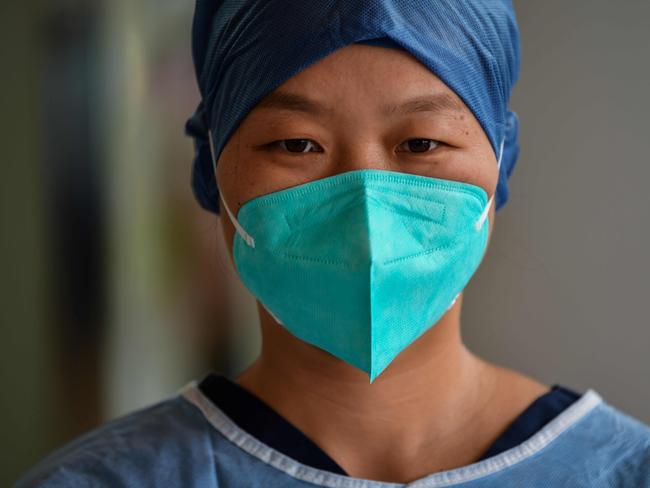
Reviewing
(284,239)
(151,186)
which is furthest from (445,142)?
(151,186)

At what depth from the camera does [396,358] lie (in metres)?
1.45

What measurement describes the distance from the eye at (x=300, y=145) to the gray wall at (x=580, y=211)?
29.0 inches

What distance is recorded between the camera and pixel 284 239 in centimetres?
133

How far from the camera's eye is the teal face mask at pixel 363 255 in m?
1.25

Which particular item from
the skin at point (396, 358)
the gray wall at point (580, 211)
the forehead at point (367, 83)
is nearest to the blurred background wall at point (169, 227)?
the gray wall at point (580, 211)

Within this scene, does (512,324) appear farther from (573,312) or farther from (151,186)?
(151,186)

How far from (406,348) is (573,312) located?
2.12 ft

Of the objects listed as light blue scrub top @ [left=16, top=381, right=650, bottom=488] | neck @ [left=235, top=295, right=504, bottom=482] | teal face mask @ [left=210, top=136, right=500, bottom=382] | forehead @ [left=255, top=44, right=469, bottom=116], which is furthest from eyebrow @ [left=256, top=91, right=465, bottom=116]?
light blue scrub top @ [left=16, top=381, right=650, bottom=488]

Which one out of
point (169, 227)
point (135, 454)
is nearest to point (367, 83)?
point (135, 454)

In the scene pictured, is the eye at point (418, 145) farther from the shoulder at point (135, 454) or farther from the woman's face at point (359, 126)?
the shoulder at point (135, 454)

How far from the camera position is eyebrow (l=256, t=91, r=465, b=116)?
1.32m

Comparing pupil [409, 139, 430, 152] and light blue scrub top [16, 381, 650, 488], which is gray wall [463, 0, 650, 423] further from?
pupil [409, 139, 430, 152]

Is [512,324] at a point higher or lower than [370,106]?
lower

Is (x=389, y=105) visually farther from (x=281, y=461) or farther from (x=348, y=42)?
(x=281, y=461)
